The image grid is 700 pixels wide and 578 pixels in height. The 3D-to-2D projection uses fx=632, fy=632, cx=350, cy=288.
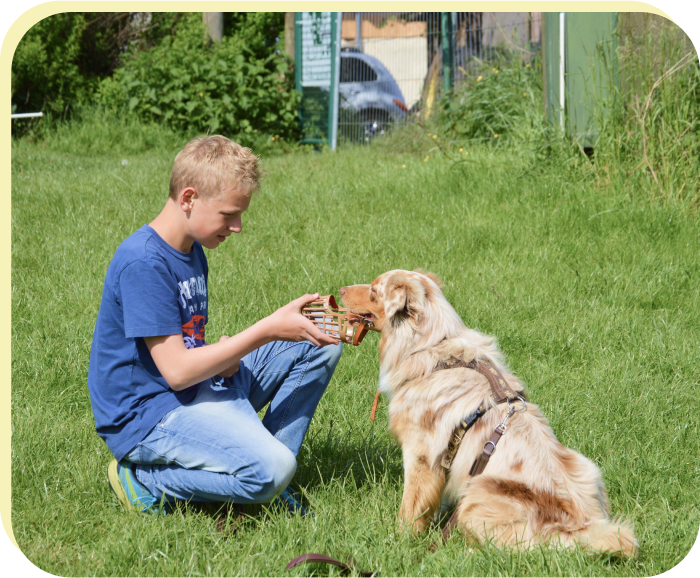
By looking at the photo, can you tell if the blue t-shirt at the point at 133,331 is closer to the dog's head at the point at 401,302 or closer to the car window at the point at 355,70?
the dog's head at the point at 401,302

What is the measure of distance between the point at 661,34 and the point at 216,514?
601cm

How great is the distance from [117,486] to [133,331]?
2.71 ft

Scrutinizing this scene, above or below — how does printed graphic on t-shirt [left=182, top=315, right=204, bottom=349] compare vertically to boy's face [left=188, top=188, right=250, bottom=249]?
below

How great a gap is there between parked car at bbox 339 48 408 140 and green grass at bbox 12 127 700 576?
232 centimetres

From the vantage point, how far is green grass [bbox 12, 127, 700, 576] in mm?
2736

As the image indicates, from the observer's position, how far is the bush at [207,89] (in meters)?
10.2

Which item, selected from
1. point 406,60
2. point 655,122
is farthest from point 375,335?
point 406,60

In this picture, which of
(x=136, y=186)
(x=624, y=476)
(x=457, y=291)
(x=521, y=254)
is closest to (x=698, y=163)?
(x=521, y=254)

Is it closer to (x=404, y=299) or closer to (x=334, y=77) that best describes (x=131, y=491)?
(x=404, y=299)

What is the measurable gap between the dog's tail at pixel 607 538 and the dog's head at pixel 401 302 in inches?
42.2

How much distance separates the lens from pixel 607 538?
252 centimetres

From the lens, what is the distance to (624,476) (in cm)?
326

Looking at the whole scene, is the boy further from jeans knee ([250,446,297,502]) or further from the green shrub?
the green shrub

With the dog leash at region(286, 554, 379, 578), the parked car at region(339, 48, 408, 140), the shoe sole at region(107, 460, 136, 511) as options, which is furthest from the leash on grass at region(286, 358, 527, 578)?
the parked car at region(339, 48, 408, 140)
